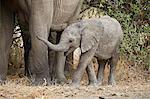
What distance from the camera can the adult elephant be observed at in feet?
25.1

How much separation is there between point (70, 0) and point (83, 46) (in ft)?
6.79

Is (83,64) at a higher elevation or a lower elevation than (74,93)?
higher

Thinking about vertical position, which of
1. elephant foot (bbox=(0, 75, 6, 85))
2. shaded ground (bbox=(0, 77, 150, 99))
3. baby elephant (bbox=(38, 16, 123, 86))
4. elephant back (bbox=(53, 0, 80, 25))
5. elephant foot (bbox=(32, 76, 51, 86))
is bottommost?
elephant foot (bbox=(0, 75, 6, 85))

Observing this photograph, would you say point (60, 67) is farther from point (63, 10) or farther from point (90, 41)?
point (90, 41)

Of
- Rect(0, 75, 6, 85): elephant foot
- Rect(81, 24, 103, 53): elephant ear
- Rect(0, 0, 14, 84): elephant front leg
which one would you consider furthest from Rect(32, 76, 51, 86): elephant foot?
Rect(81, 24, 103, 53): elephant ear

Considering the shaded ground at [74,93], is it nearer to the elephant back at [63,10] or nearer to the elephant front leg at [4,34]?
the elephant front leg at [4,34]

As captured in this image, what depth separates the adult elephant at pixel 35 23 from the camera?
765 cm

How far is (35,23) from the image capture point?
7641 millimetres

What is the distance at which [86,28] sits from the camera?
7047 mm

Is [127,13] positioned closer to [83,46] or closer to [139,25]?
[139,25]

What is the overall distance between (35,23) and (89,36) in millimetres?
920

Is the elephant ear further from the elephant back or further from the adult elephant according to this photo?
the elephant back

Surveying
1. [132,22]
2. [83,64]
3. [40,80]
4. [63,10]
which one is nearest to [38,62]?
[40,80]

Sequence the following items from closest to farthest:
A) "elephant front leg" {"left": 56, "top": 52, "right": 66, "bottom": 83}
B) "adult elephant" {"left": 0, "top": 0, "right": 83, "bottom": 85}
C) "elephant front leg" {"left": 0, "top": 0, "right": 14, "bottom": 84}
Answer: "adult elephant" {"left": 0, "top": 0, "right": 83, "bottom": 85}
"elephant front leg" {"left": 0, "top": 0, "right": 14, "bottom": 84}
"elephant front leg" {"left": 56, "top": 52, "right": 66, "bottom": 83}
